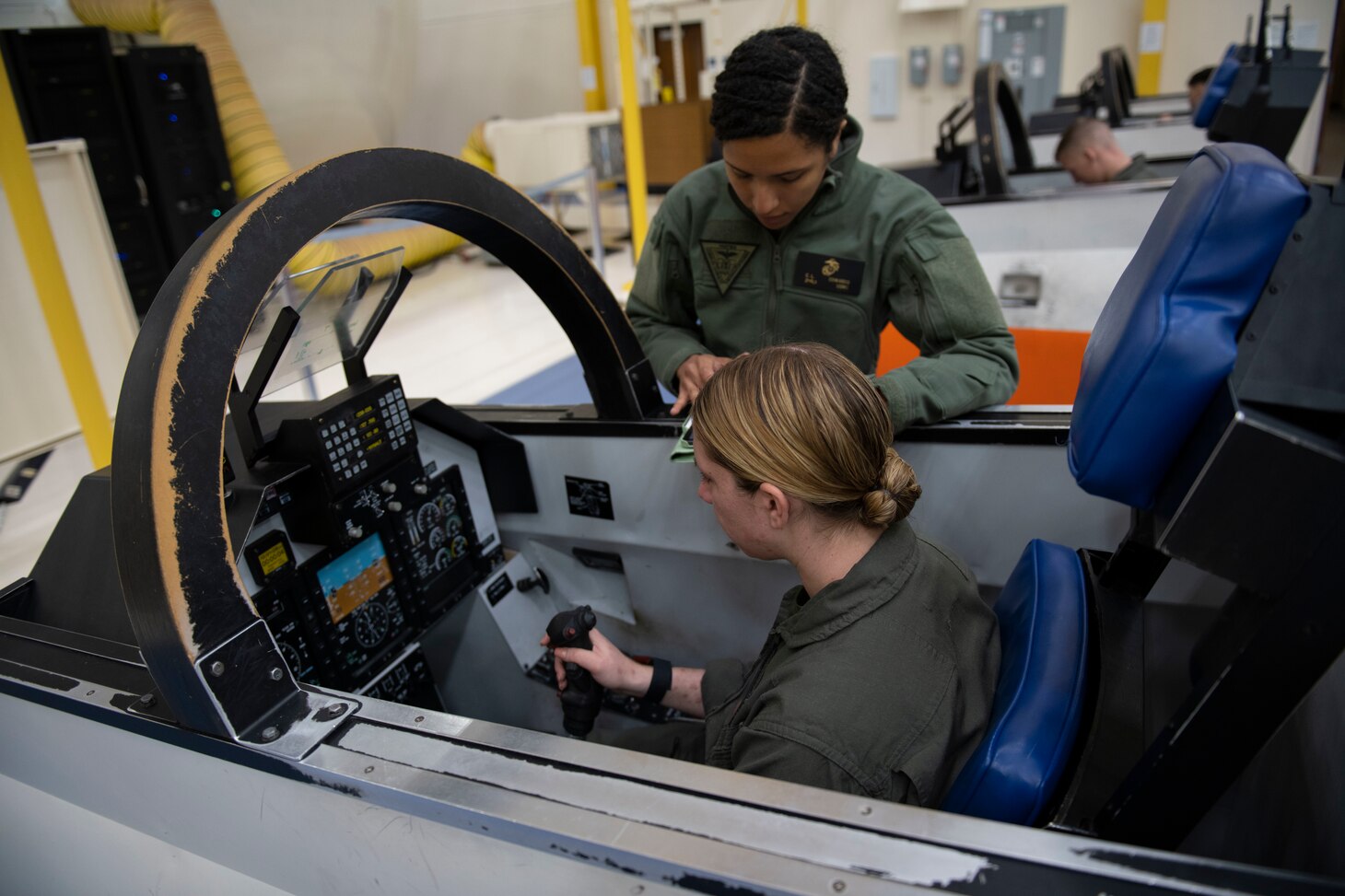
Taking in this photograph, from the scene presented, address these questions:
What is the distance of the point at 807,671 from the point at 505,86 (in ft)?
24.9

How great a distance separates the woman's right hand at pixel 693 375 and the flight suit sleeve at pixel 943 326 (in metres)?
0.38

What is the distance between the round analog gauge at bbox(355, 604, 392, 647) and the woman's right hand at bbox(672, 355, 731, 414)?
0.65 meters

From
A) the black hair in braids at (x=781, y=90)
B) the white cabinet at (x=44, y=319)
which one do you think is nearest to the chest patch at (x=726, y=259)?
the black hair in braids at (x=781, y=90)

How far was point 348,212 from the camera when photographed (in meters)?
1.06

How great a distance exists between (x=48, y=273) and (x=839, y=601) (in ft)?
9.55

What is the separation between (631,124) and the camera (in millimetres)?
4555

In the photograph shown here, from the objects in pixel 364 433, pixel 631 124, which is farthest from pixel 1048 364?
pixel 631 124

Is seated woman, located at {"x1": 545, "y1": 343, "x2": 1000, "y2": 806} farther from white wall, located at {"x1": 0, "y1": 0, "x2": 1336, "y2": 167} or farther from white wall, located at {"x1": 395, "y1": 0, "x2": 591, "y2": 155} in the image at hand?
white wall, located at {"x1": 395, "y1": 0, "x2": 591, "y2": 155}

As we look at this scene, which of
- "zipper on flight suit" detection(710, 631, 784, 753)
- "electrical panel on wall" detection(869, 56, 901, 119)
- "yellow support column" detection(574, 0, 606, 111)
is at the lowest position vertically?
"zipper on flight suit" detection(710, 631, 784, 753)

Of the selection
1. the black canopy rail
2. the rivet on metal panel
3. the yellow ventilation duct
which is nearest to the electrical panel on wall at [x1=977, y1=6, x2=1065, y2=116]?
the yellow ventilation duct

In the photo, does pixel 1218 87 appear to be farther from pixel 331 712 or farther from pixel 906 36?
pixel 906 36

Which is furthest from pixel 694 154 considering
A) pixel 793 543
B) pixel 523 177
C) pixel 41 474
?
pixel 793 543

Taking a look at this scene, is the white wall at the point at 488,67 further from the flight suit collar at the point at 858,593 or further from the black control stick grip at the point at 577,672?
the flight suit collar at the point at 858,593

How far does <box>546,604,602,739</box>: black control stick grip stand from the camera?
1238 millimetres
